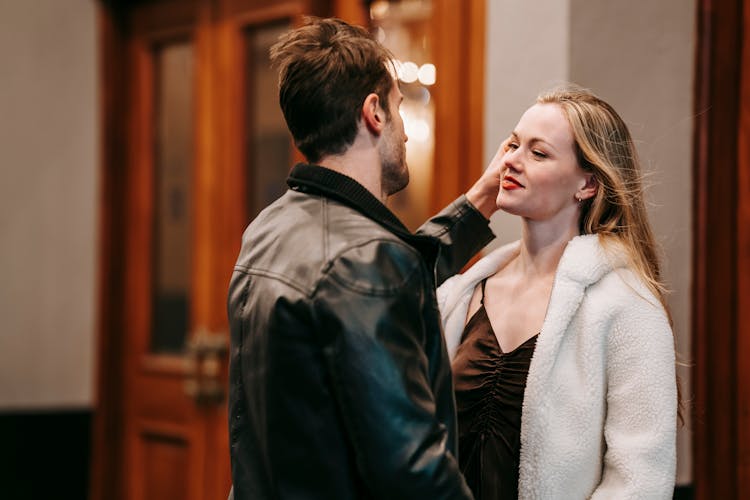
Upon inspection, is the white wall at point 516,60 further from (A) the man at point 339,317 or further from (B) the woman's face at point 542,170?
(A) the man at point 339,317

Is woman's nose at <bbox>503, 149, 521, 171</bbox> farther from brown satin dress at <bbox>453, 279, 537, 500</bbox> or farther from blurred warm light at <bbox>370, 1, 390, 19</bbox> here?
blurred warm light at <bbox>370, 1, 390, 19</bbox>

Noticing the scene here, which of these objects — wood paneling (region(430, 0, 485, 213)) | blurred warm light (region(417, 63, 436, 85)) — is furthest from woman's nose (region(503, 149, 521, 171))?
blurred warm light (region(417, 63, 436, 85))

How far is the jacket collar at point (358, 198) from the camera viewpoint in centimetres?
138

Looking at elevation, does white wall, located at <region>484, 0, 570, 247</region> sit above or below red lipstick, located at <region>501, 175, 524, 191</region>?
above

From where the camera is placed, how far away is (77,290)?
153 inches

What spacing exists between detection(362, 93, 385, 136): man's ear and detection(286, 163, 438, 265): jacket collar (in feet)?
0.30

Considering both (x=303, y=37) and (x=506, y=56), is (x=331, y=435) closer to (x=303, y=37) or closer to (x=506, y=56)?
(x=303, y=37)

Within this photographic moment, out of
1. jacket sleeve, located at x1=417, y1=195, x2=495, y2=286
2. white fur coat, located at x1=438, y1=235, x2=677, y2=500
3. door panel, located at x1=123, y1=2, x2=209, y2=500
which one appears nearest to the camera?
white fur coat, located at x1=438, y1=235, x2=677, y2=500

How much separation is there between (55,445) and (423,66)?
2.32 m

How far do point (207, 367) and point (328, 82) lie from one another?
Result: 2086mm

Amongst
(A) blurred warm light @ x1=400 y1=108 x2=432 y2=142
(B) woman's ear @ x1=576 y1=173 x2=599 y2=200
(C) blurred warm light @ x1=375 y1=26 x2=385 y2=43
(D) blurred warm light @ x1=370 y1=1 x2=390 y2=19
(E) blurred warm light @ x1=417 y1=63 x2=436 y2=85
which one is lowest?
(B) woman's ear @ x1=576 y1=173 x2=599 y2=200

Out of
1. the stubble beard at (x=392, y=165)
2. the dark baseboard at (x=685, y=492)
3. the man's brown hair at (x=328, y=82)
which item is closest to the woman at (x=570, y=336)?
the stubble beard at (x=392, y=165)

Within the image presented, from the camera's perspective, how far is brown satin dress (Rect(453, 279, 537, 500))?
5.32 ft

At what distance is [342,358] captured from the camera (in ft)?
4.15
